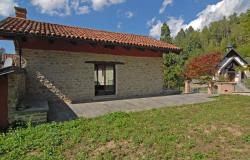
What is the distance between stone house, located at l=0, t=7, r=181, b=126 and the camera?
9422mm

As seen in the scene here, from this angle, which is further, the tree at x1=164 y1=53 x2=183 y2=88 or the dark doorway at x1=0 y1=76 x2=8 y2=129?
the tree at x1=164 y1=53 x2=183 y2=88

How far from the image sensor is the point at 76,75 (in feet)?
35.2

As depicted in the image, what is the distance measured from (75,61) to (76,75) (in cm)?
71

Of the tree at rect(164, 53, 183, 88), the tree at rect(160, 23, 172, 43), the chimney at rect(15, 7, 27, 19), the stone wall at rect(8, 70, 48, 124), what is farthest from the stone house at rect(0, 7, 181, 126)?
the tree at rect(160, 23, 172, 43)

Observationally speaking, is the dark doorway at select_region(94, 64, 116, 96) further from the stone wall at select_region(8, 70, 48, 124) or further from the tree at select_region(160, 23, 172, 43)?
the tree at select_region(160, 23, 172, 43)

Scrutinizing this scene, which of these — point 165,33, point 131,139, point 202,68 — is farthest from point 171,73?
point 131,139

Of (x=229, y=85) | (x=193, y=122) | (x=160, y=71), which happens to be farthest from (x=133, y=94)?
(x=229, y=85)

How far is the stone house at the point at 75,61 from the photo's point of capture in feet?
30.9

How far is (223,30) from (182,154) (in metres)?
88.5

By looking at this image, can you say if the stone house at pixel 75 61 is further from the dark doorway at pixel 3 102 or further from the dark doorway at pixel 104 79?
the dark doorway at pixel 3 102

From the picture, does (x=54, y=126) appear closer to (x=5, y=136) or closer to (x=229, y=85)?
(x=5, y=136)

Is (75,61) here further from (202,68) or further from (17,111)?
(202,68)

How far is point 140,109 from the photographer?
8875 mm

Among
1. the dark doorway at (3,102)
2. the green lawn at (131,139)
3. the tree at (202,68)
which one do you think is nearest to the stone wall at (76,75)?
the dark doorway at (3,102)
